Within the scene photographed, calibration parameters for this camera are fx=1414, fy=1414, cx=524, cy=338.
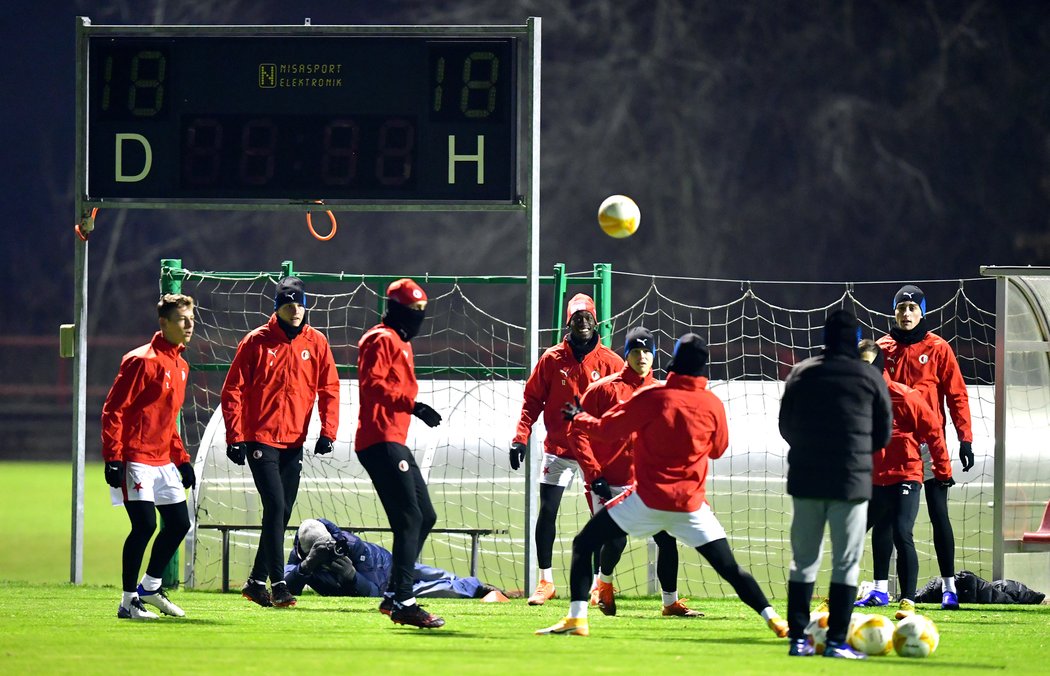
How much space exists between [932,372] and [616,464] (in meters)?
2.01

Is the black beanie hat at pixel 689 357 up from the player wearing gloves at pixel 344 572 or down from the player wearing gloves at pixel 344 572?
up

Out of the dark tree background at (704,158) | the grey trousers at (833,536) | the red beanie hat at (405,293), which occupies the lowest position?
the grey trousers at (833,536)

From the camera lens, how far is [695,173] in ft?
95.8

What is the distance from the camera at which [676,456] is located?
258 inches

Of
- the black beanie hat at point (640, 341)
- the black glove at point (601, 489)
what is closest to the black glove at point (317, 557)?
the black glove at point (601, 489)

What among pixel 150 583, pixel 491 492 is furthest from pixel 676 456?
pixel 491 492

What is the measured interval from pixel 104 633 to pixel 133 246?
2316cm

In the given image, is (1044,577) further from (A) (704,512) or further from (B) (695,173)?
(B) (695,173)

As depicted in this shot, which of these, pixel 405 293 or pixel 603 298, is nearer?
pixel 405 293

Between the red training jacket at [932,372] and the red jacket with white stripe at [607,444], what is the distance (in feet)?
5.18

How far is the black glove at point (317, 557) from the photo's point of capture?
28.9 feet

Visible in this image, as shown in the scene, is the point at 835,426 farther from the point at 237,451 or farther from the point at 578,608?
the point at 237,451

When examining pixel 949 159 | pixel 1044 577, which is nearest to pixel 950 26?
pixel 949 159

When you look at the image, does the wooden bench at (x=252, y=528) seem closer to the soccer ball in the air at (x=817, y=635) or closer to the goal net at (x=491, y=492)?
the goal net at (x=491, y=492)
